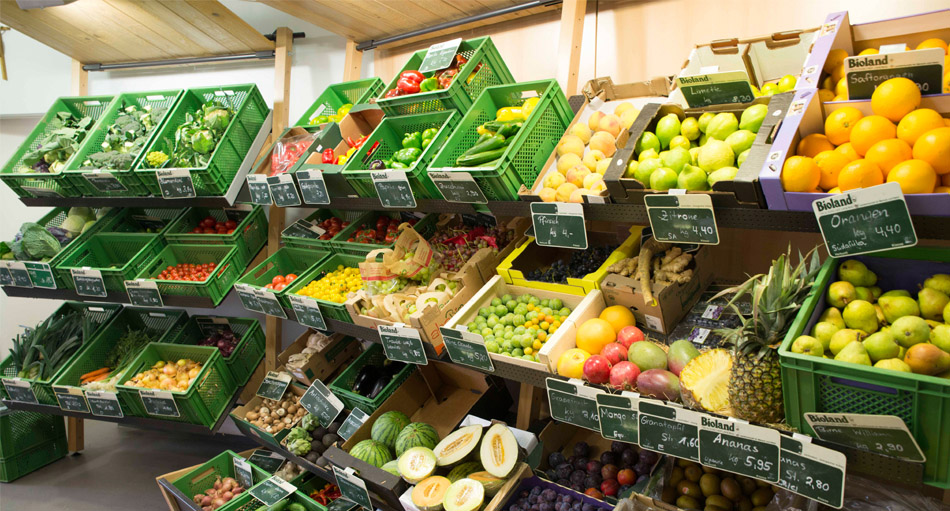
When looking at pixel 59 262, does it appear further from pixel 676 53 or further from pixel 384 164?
pixel 676 53

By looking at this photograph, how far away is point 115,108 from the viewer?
3.80 metres

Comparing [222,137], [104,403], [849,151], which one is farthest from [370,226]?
[849,151]

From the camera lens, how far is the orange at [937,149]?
1.22 metres

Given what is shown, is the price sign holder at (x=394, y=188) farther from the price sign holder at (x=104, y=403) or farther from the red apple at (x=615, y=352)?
the price sign holder at (x=104, y=403)

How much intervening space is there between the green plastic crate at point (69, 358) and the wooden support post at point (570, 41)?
11.3 ft

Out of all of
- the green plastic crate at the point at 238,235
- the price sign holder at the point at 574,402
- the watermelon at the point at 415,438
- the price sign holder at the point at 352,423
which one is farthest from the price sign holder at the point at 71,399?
the price sign holder at the point at 574,402

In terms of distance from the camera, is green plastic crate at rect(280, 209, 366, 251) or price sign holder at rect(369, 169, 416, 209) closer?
price sign holder at rect(369, 169, 416, 209)

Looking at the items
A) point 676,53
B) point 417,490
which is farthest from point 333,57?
point 417,490

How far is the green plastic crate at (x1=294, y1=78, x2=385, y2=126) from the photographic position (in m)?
3.36

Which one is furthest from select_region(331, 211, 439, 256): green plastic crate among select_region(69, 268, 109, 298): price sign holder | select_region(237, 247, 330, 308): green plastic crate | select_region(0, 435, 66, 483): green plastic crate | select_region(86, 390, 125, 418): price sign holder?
select_region(0, 435, 66, 483): green plastic crate

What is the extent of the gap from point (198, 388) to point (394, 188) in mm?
1767

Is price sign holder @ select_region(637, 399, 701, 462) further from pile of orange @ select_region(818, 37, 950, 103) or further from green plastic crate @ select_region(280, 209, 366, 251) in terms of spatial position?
green plastic crate @ select_region(280, 209, 366, 251)

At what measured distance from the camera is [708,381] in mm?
1533

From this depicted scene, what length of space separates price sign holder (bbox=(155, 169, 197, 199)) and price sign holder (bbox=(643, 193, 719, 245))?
248cm
